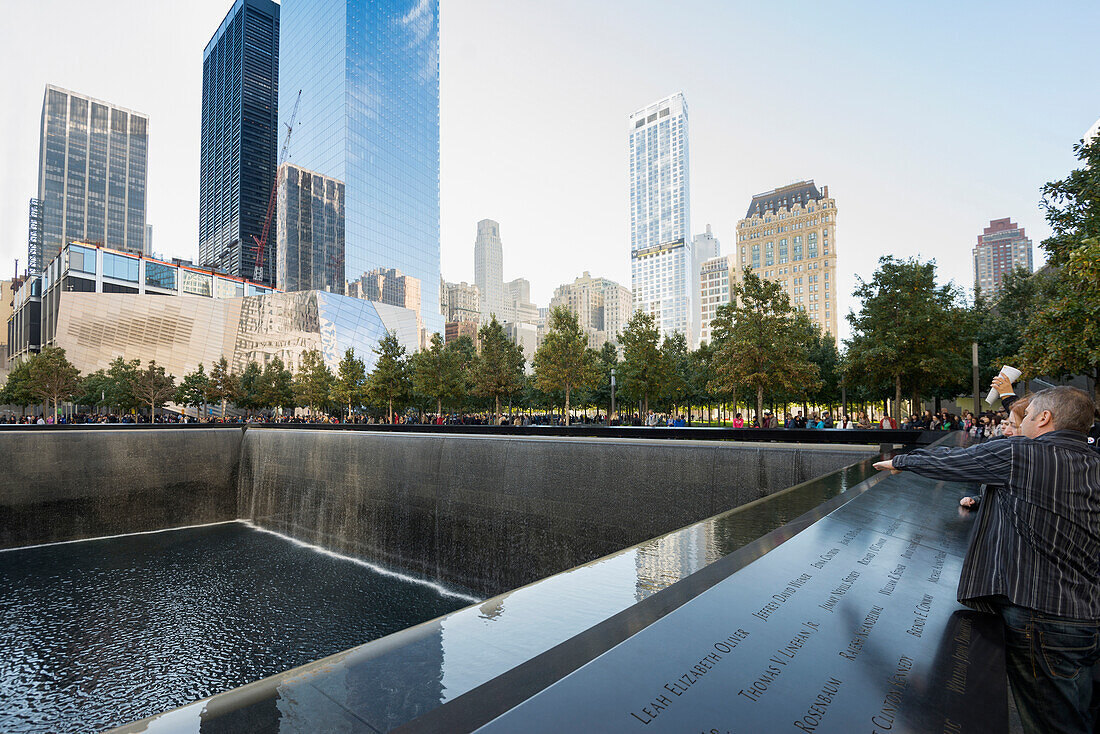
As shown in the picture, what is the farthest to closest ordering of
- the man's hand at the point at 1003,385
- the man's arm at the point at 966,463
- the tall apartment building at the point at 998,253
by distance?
the tall apartment building at the point at 998,253
the man's hand at the point at 1003,385
the man's arm at the point at 966,463

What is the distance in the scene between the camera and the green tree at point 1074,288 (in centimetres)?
1144

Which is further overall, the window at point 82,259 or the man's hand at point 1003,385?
the window at point 82,259

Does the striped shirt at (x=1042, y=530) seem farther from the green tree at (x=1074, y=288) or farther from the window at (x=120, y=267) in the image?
the window at (x=120, y=267)

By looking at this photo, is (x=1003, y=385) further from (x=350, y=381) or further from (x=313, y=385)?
(x=313, y=385)

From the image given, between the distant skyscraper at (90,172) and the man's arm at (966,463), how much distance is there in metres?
190

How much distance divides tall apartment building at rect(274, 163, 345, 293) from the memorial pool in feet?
262

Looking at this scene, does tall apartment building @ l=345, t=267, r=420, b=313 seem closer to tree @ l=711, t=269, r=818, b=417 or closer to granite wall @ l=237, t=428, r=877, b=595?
tree @ l=711, t=269, r=818, b=417

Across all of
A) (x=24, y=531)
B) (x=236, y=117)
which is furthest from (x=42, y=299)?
(x=24, y=531)

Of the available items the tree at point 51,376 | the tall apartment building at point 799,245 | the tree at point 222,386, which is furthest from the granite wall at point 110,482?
the tall apartment building at point 799,245

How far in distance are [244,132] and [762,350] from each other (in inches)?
6204

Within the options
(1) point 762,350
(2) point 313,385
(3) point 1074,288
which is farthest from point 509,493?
(2) point 313,385

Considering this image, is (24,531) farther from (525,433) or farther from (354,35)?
(354,35)

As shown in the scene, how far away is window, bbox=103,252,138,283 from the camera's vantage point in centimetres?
7625

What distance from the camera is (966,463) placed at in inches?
94.5
